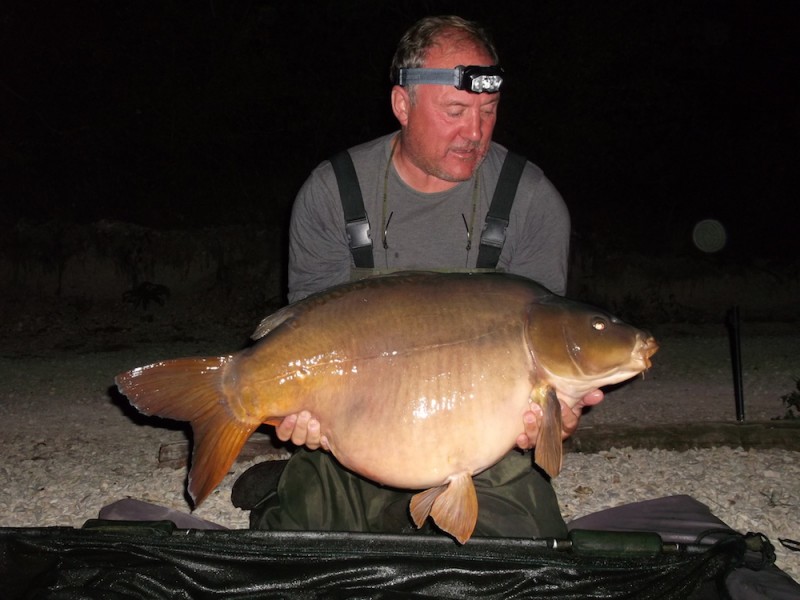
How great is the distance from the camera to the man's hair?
2373 mm

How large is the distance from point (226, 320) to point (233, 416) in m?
6.45

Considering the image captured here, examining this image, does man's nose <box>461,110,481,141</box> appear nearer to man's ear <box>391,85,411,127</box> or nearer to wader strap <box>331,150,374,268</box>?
man's ear <box>391,85,411,127</box>

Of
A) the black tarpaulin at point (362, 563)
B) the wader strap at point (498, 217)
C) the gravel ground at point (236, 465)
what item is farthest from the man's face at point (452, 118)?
the gravel ground at point (236, 465)

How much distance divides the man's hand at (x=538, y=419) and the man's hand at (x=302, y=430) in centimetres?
53

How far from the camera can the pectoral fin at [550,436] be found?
72.7 inches

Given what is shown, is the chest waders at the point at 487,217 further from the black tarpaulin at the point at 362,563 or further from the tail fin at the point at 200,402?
the black tarpaulin at the point at 362,563

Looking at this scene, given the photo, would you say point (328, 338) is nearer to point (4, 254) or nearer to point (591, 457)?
point (591, 457)

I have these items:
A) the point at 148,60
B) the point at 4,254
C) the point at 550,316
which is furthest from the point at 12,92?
the point at 550,316

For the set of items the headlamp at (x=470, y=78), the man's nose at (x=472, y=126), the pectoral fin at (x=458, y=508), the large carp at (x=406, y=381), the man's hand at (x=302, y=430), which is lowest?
the pectoral fin at (x=458, y=508)

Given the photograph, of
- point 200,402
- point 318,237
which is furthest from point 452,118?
point 200,402

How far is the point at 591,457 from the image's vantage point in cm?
357

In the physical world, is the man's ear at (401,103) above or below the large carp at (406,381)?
above

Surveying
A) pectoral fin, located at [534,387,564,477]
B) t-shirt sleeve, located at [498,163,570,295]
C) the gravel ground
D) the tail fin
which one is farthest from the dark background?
pectoral fin, located at [534,387,564,477]

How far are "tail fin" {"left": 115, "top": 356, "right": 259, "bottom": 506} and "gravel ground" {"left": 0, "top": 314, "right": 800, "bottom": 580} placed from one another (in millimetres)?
1263
